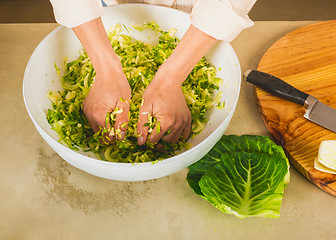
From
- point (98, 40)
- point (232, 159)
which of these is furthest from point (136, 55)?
point (232, 159)

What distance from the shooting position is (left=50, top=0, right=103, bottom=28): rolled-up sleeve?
0.87 m

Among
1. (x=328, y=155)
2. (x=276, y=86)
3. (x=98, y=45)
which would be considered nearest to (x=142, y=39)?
(x=98, y=45)

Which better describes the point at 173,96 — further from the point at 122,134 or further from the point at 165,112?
the point at 122,134

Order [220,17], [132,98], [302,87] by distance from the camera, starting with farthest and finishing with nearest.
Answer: [302,87]
[132,98]
[220,17]

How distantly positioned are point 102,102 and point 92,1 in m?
0.29

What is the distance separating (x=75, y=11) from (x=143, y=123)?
1.19 feet

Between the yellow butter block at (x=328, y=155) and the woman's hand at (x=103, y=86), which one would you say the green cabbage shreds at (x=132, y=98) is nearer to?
the woman's hand at (x=103, y=86)

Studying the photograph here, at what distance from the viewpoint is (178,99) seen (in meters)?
0.91

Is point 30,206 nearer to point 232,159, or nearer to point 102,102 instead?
point 102,102

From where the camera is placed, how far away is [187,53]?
Result: 910 millimetres

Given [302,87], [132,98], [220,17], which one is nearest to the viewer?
[220,17]

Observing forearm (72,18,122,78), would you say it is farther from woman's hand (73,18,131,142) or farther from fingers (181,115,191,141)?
fingers (181,115,191,141)

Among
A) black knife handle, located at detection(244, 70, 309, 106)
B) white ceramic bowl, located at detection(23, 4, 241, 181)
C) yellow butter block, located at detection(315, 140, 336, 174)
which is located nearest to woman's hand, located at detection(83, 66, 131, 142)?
white ceramic bowl, located at detection(23, 4, 241, 181)

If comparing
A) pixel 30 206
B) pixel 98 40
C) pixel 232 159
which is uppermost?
pixel 98 40
